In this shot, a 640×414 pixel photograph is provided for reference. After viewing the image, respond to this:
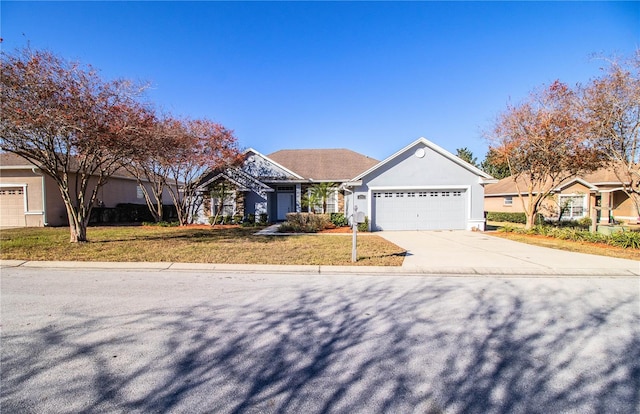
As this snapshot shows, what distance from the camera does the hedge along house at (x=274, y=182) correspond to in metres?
19.6

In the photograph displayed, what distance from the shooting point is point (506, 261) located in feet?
28.6

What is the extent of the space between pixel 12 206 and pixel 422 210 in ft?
76.7

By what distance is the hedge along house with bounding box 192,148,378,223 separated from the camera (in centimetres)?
1956

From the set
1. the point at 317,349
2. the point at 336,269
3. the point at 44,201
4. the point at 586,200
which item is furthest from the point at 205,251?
the point at 586,200

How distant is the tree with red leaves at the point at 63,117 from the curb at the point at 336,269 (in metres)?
3.79

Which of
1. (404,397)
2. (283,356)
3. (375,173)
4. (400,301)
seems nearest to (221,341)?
(283,356)

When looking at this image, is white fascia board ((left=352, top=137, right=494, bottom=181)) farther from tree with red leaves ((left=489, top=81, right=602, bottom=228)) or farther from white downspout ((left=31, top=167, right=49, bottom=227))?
white downspout ((left=31, top=167, right=49, bottom=227))

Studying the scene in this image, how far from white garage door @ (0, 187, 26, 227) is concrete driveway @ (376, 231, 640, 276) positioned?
69.6 feet

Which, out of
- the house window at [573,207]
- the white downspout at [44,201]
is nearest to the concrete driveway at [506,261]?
the house window at [573,207]

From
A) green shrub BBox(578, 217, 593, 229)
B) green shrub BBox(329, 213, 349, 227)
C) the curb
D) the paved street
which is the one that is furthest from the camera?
green shrub BBox(578, 217, 593, 229)

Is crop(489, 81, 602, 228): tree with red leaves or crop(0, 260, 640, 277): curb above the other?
crop(489, 81, 602, 228): tree with red leaves

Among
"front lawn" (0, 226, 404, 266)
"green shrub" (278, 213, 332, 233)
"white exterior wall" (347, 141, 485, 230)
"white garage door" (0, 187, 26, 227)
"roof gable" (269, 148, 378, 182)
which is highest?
"roof gable" (269, 148, 378, 182)

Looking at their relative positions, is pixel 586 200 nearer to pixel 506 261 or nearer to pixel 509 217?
pixel 509 217

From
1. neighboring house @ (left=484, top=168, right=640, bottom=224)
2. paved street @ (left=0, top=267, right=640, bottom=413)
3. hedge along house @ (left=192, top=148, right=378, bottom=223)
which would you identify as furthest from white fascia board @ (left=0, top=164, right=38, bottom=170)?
neighboring house @ (left=484, top=168, right=640, bottom=224)
